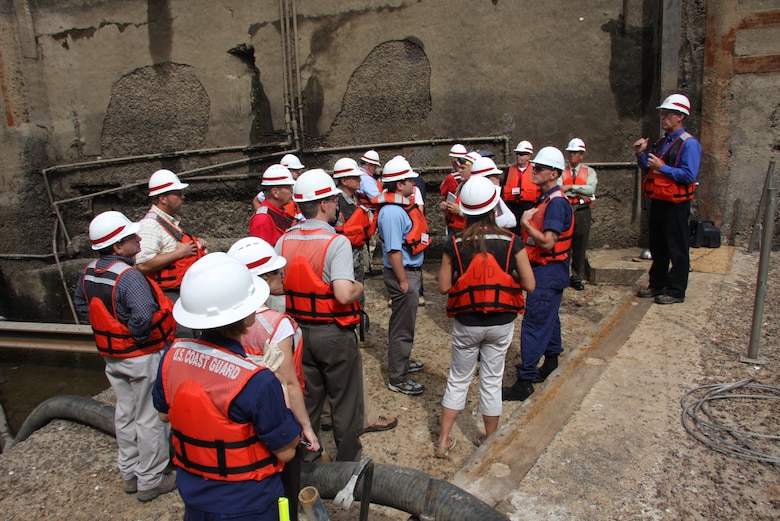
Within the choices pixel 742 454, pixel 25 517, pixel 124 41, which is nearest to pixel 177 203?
Result: pixel 25 517

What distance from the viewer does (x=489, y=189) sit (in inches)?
130

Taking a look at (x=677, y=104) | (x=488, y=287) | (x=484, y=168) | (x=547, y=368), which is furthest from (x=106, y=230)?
(x=677, y=104)

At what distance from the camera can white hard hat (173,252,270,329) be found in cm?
194

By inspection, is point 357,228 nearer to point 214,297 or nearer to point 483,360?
point 483,360

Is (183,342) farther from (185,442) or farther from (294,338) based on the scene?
(294,338)

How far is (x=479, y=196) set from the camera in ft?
10.9

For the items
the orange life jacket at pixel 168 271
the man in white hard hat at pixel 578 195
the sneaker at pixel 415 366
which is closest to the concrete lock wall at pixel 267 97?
the man in white hard hat at pixel 578 195

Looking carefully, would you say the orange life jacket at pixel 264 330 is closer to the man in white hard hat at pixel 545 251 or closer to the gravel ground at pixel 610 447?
the gravel ground at pixel 610 447

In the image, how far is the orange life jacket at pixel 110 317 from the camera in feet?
11.1

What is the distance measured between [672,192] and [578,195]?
6.29 ft

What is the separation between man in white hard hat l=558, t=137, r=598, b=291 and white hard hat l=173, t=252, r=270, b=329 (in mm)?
5532

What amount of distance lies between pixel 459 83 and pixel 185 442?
8030 millimetres

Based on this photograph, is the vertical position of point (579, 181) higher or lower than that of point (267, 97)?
lower

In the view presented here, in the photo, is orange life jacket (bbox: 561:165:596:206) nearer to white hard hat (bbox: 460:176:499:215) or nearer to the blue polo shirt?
the blue polo shirt
